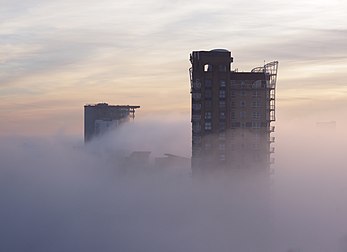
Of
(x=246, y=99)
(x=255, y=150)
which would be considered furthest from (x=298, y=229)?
(x=246, y=99)

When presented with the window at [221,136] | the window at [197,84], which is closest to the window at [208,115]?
the window at [221,136]

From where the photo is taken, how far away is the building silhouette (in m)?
150

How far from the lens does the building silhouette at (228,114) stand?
150 meters

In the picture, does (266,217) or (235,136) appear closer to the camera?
(235,136)

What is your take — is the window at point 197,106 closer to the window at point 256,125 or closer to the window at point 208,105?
the window at point 208,105

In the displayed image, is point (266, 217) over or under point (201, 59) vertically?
under

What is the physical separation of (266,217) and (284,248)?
13.2 meters

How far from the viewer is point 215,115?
151m

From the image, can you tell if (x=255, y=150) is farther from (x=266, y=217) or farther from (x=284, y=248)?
(x=284, y=248)

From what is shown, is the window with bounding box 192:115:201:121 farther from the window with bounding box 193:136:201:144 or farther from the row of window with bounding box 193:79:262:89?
the row of window with bounding box 193:79:262:89

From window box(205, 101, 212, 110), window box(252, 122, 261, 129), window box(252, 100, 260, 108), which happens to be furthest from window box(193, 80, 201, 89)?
window box(252, 122, 261, 129)

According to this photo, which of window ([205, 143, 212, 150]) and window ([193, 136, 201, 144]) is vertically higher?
window ([193, 136, 201, 144])

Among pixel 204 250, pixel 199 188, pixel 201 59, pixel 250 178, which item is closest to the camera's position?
pixel 201 59

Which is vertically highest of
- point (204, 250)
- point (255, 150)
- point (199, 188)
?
point (255, 150)
